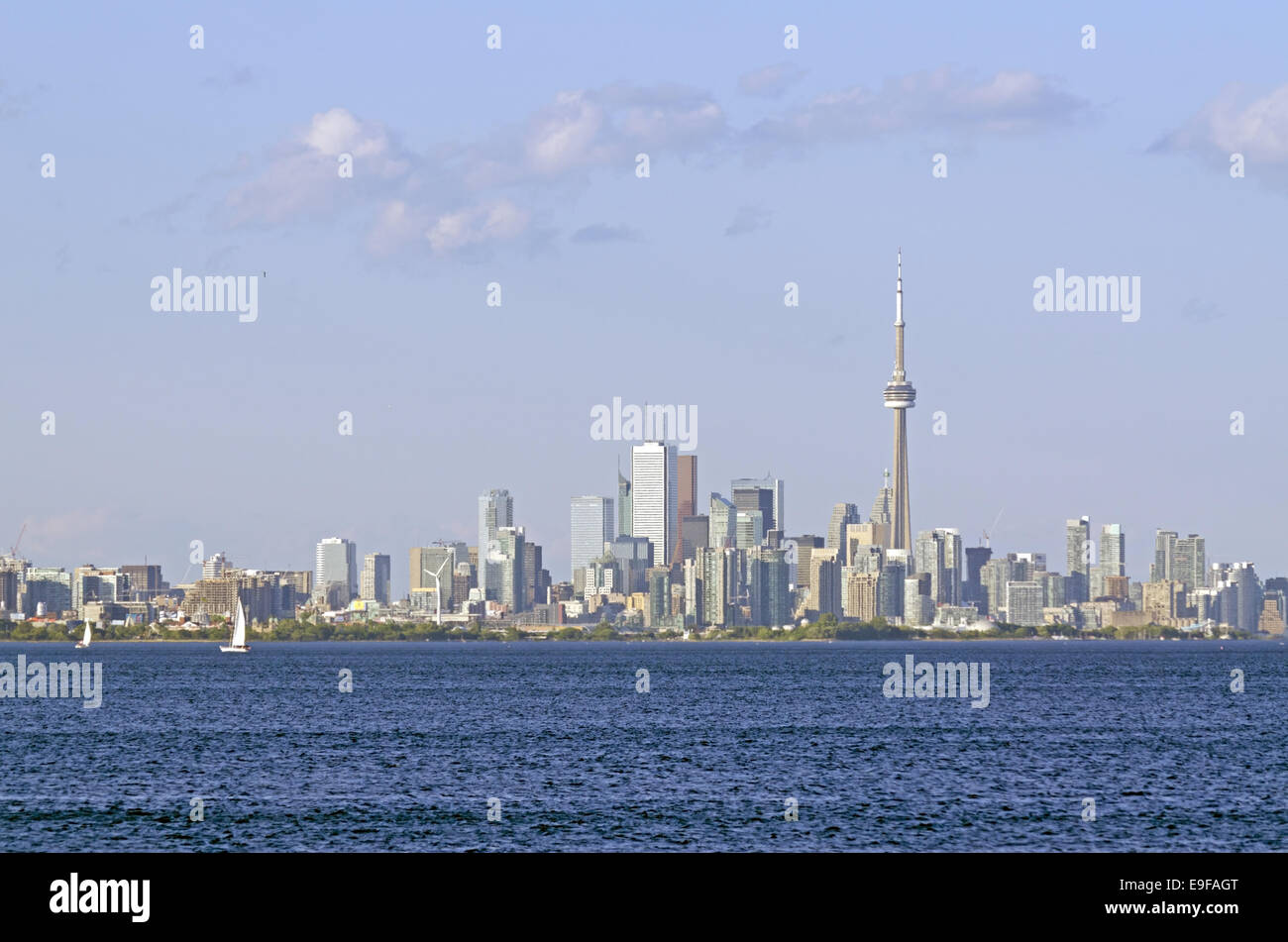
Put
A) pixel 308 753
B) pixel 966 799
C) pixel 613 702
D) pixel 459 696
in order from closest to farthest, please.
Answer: pixel 966 799
pixel 308 753
pixel 613 702
pixel 459 696

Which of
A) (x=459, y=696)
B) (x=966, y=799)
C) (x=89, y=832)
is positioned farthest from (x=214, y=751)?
(x=459, y=696)

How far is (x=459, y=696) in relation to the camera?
19225 centimetres

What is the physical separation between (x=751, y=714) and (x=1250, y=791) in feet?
234

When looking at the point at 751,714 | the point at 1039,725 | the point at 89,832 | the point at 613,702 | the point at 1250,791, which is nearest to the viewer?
the point at 89,832
